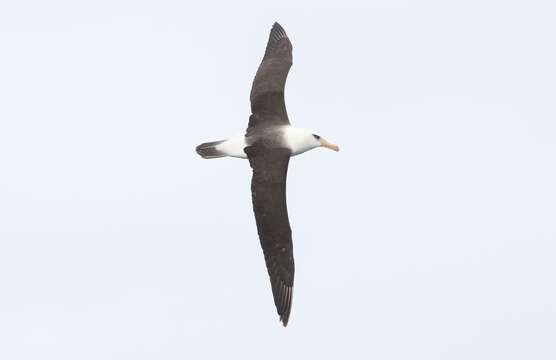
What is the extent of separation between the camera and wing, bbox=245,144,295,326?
30.2 metres

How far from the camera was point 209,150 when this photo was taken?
31859mm

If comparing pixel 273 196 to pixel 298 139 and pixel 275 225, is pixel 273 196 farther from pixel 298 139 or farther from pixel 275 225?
pixel 298 139

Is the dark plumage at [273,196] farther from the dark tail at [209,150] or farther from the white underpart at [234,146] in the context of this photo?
the dark tail at [209,150]

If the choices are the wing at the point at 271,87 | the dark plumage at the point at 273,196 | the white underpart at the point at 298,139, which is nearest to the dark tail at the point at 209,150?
the dark plumage at the point at 273,196

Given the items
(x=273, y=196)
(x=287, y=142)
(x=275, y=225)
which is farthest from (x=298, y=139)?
(x=275, y=225)

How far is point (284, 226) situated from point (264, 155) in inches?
64.7

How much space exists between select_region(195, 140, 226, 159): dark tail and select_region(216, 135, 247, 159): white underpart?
118 millimetres

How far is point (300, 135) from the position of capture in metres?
31.5

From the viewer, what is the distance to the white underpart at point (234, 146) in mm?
31312

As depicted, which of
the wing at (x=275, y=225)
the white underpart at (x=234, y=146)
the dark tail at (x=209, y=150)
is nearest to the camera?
the wing at (x=275, y=225)

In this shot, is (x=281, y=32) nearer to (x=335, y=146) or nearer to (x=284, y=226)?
(x=335, y=146)

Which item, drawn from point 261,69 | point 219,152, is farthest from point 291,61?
point 219,152

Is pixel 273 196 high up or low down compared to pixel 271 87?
down

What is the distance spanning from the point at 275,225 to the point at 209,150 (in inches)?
105
